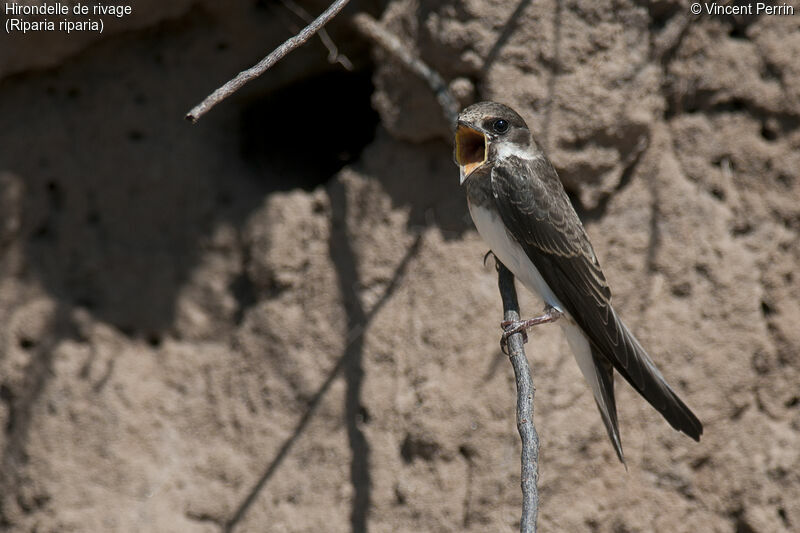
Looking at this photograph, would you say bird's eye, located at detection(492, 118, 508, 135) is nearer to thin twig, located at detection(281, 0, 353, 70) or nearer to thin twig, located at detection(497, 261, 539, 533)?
thin twig, located at detection(497, 261, 539, 533)

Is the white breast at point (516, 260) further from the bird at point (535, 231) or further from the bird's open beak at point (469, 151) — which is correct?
the bird's open beak at point (469, 151)

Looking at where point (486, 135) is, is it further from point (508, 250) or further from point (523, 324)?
point (523, 324)

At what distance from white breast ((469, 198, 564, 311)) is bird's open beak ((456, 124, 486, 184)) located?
112 millimetres

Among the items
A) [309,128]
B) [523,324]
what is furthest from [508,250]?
[309,128]

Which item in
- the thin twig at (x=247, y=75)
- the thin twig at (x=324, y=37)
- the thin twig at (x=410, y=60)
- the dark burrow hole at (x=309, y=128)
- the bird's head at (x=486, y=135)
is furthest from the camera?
Answer: the dark burrow hole at (x=309, y=128)

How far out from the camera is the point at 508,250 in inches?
104

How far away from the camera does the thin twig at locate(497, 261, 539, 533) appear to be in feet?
6.13

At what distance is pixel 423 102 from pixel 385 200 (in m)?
0.35

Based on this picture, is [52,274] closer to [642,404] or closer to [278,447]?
[278,447]

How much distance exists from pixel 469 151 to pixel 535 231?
308mm

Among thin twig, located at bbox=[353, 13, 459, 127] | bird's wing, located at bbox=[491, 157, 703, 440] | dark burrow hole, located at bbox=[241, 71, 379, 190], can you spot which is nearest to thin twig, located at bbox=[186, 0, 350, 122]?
bird's wing, located at bbox=[491, 157, 703, 440]

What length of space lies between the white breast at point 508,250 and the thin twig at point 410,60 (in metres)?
0.39

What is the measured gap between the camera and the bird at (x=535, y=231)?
2578mm

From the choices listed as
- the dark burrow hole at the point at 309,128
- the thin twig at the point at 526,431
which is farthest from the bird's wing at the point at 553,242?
the dark burrow hole at the point at 309,128
